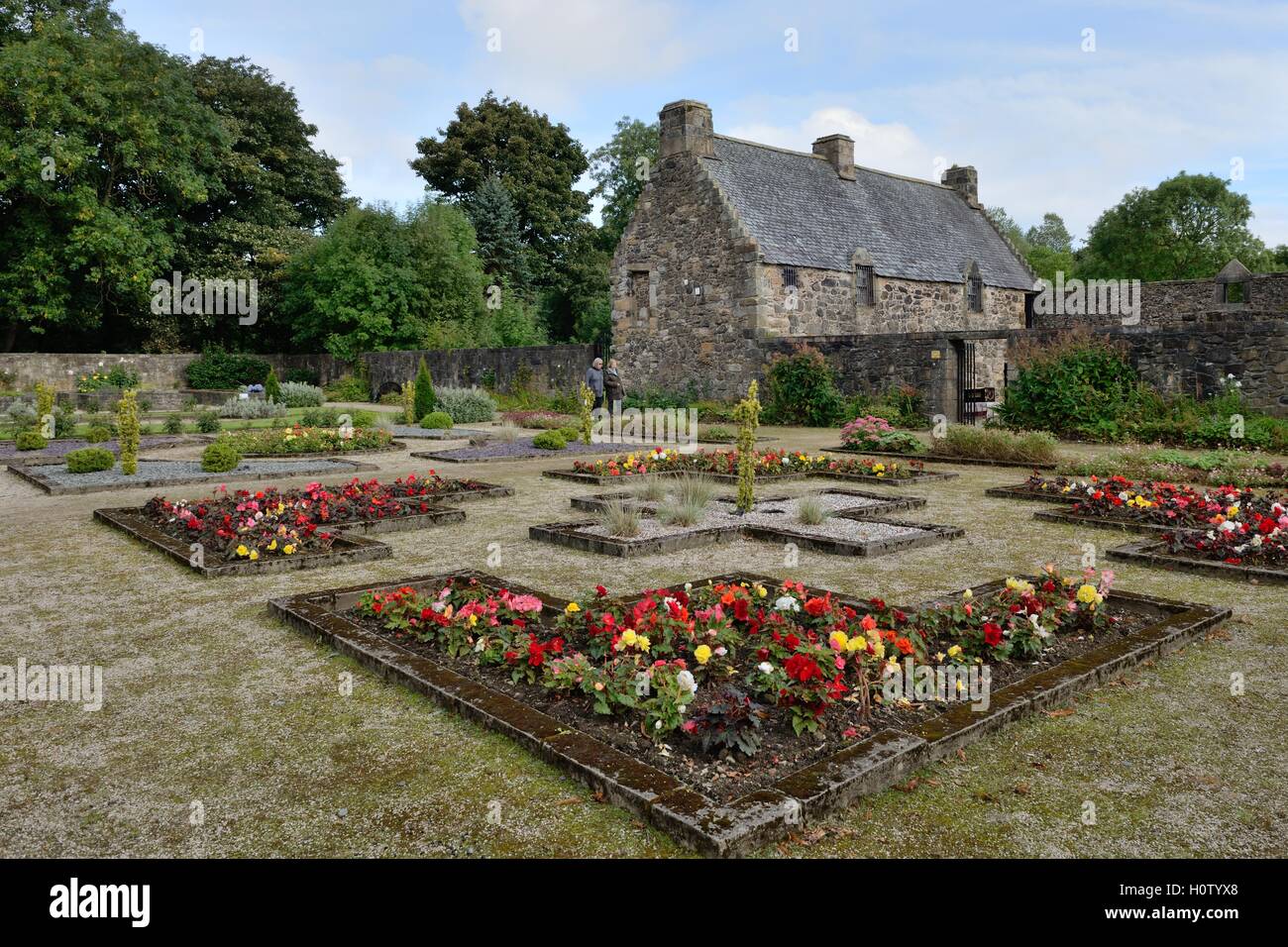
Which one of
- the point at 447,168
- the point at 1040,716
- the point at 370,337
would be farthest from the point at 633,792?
Answer: the point at 447,168

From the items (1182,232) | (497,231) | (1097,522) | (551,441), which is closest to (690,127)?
(551,441)

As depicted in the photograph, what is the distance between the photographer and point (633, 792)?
9.65 feet

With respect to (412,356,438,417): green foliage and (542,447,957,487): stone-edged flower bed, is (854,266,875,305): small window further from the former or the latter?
(542,447,957,487): stone-edged flower bed

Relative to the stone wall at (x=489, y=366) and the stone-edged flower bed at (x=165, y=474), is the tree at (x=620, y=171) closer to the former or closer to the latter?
the stone wall at (x=489, y=366)

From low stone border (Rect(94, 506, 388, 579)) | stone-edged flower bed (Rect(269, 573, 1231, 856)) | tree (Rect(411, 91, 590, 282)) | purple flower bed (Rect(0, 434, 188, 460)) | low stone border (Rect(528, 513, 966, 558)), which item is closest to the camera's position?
stone-edged flower bed (Rect(269, 573, 1231, 856))

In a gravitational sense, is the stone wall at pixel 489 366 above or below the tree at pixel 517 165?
below

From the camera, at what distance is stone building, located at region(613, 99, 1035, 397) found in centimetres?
2225

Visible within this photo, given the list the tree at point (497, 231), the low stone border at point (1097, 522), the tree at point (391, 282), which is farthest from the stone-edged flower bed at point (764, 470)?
the tree at point (497, 231)

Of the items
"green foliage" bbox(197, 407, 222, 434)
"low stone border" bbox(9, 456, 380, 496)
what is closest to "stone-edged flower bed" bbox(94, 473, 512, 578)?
"low stone border" bbox(9, 456, 380, 496)

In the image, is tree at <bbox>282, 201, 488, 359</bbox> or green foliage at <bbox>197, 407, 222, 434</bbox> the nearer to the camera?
green foliage at <bbox>197, 407, 222, 434</bbox>

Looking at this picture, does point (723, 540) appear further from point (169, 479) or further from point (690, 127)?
point (690, 127)

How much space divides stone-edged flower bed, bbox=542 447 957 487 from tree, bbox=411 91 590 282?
1299 inches

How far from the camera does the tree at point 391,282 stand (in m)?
33.4

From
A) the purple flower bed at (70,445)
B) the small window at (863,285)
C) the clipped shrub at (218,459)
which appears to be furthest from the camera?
the small window at (863,285)
